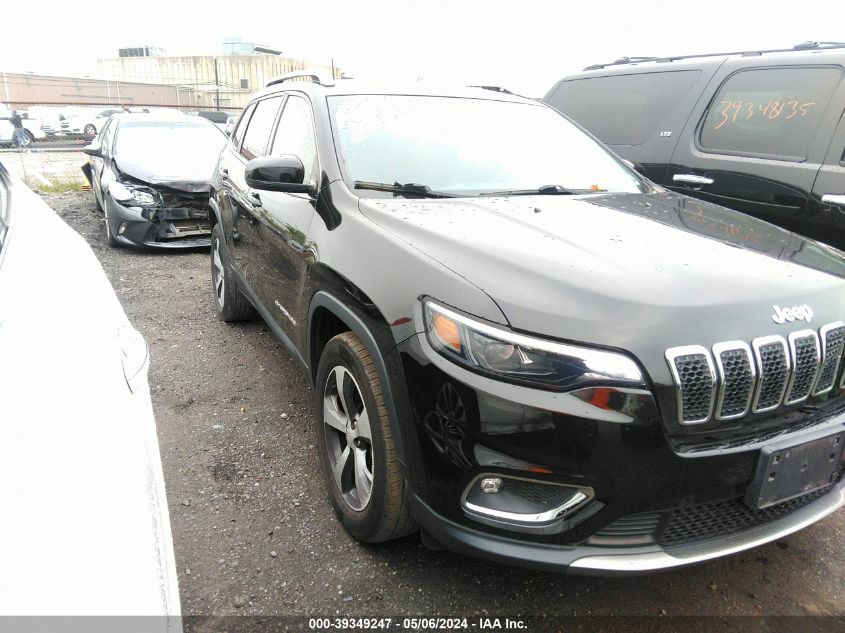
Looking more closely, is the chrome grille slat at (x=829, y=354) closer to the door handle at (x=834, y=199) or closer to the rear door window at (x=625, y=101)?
the door handle at (x=834, y=199)

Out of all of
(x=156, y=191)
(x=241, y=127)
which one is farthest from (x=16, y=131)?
(x=241, y=127)

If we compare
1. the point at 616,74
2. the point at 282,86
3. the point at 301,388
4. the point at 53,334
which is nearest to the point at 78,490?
the point at 53,334

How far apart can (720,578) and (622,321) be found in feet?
4.05

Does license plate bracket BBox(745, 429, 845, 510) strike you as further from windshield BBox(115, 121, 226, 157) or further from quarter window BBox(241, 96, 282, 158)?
windshield BBox(115, 121, 226, 157)

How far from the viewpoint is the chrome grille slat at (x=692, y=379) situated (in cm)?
161

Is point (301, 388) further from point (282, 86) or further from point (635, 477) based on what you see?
point (635, 477)

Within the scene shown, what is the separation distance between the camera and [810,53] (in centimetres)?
382

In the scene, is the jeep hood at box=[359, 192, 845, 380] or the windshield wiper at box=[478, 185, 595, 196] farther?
the windshield wiper at box=[478, 185, 595, 196]

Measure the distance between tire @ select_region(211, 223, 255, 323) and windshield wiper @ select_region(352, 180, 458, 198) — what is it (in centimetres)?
197

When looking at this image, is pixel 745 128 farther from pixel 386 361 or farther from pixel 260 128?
pixel 386 361

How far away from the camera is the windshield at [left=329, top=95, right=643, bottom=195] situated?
2719mm

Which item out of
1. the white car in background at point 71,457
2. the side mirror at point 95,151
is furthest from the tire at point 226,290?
the side mirror at point 95,151

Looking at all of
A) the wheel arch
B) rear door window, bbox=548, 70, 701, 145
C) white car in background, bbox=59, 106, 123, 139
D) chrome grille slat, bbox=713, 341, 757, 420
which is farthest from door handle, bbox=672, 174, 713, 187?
white car in background, bbox=59, 106, 123, 139

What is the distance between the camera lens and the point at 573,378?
63.1 inches
